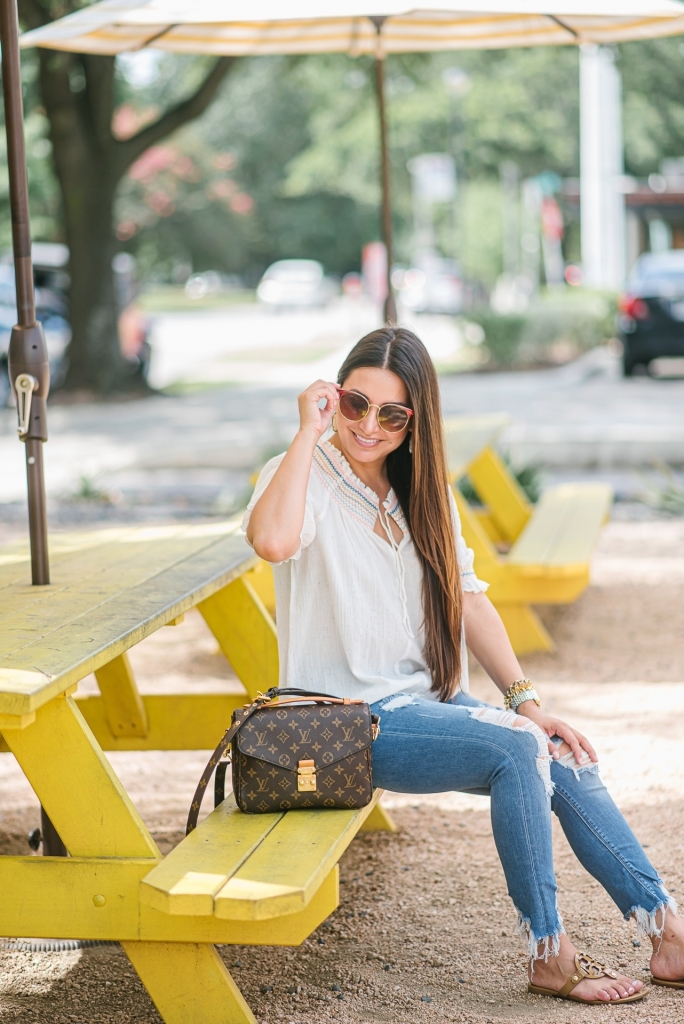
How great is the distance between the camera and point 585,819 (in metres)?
2.84

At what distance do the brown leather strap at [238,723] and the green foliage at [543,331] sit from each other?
60.7ft

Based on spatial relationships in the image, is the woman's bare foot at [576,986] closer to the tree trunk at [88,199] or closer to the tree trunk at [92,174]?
the tree trunk at [92,174]

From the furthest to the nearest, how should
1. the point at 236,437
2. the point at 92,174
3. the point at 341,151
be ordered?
the point at 341,151
the point at 92,174
the point at 236,437

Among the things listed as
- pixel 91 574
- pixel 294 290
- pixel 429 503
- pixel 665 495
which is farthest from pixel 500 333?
pixel 294 290

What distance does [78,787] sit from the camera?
2555 millimetres

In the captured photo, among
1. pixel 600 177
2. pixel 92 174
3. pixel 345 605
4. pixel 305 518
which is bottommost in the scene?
pixel 345 605

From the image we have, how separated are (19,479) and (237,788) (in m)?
8.33

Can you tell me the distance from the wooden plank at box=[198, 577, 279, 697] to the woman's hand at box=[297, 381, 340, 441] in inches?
40.8

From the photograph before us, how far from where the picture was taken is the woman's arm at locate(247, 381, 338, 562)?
281cm

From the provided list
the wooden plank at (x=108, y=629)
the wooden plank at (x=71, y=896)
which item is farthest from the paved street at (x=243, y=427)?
the wooden plank at (x=71, y=896)

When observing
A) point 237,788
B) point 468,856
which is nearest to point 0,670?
point 237,788

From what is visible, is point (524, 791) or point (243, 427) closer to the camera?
point (524, 791)

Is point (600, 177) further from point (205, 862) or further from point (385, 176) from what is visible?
point (205, 862)

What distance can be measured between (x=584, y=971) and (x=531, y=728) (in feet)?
1.64
